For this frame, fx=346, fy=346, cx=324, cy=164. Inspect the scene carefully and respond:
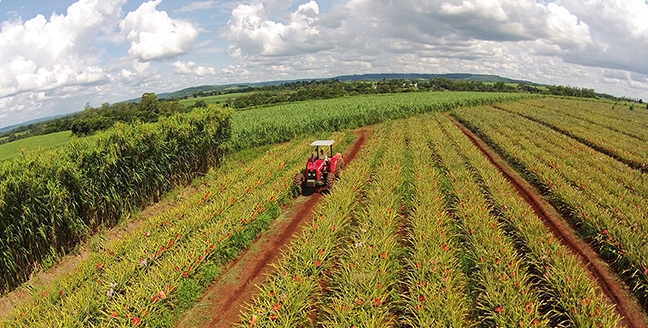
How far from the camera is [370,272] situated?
281 inches

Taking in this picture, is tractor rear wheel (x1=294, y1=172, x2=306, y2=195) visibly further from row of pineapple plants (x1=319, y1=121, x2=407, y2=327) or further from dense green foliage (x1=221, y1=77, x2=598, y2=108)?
dense green foliage (x1=221, y1=77, x2=598, y2=108)

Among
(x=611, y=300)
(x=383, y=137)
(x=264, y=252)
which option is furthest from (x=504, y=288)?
(x=383, y=137)

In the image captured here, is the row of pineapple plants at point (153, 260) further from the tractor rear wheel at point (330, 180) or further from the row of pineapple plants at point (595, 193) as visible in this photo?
the row of pineapple plants at point (595, 193)

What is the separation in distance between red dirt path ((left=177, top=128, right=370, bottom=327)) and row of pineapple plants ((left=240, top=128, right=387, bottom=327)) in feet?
1.09

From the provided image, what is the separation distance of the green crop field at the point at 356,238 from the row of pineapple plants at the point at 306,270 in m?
0.04

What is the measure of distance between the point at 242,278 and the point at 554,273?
22.6 ft

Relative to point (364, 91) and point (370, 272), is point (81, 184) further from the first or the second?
point (364, 91)

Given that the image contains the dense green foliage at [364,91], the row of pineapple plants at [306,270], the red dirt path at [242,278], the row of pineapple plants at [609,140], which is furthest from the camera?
the dense green foliage at [364,91]

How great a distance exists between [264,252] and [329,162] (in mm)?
5515

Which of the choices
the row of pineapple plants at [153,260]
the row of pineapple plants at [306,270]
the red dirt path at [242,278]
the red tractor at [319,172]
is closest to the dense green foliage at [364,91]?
the red tractor at [319,172]

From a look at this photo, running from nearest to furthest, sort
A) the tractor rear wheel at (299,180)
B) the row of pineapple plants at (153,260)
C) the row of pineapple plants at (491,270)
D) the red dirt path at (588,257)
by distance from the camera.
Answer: the row of pineapple plants at (491,270) < the row of pineapple plants at (153,260) < the red dirt path at (588,257) < the tractor rear wheel at (299,180)

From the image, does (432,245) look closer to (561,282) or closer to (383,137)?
(561,282)

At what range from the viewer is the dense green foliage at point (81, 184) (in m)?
9.45

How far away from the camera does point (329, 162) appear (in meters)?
14.3
